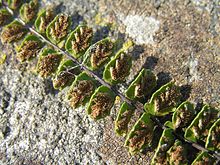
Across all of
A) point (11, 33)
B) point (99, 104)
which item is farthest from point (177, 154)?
point (11, 33)

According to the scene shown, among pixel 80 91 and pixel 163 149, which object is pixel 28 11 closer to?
pixel 80 91

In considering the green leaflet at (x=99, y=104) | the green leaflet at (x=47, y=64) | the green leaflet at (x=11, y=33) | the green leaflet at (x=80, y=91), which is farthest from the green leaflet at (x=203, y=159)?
the green leaflet at (x=11, y=33)

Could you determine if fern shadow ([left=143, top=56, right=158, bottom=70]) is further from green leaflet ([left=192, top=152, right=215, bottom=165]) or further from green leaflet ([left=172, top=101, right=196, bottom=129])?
green leaflet ([left=192, top=152, right=215, bottom=165])

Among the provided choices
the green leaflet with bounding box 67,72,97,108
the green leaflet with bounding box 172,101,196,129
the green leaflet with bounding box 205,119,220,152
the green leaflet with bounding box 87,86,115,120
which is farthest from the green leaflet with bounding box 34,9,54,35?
the green leaflet with bounding box 205,119,220,152

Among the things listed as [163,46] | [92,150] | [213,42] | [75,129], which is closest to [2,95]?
[75,129]

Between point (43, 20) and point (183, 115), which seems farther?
point (43, 20)

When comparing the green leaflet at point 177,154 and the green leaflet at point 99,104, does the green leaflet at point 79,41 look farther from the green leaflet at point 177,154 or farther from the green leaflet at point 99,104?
the green leaflet at point 177,154

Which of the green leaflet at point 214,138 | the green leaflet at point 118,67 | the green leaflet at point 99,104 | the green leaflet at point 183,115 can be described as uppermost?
the green leaflet at point 118,67
